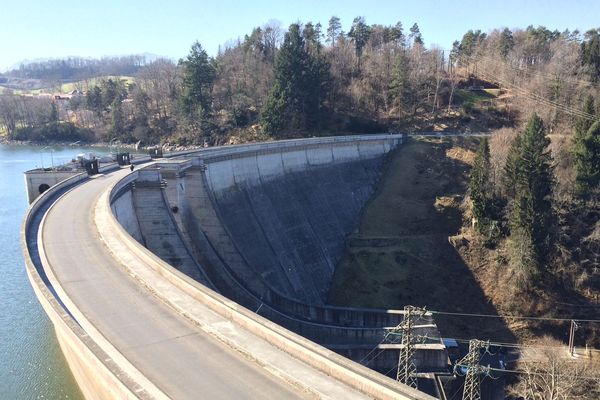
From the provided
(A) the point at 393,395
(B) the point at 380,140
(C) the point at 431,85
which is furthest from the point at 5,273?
(C) the point at 431,85

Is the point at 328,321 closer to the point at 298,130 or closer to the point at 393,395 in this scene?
the point at 393,395

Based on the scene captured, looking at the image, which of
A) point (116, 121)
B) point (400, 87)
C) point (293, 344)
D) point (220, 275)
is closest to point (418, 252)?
point (220, 275)

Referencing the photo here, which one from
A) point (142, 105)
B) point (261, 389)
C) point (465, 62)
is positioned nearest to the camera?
point (261, 389)

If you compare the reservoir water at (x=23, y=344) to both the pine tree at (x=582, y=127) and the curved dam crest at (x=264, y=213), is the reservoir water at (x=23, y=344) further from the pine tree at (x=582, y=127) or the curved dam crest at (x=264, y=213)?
the pine tree at (x=582, y=127)

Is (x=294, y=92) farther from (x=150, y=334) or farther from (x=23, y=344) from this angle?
(x=150, y=334)

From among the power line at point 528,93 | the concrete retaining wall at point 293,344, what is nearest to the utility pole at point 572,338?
the power line at point 528,93

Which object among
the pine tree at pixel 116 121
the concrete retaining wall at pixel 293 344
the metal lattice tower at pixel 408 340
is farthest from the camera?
the pine tree at pixel 116 121

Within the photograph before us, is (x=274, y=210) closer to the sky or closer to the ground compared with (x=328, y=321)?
closer to the sky
